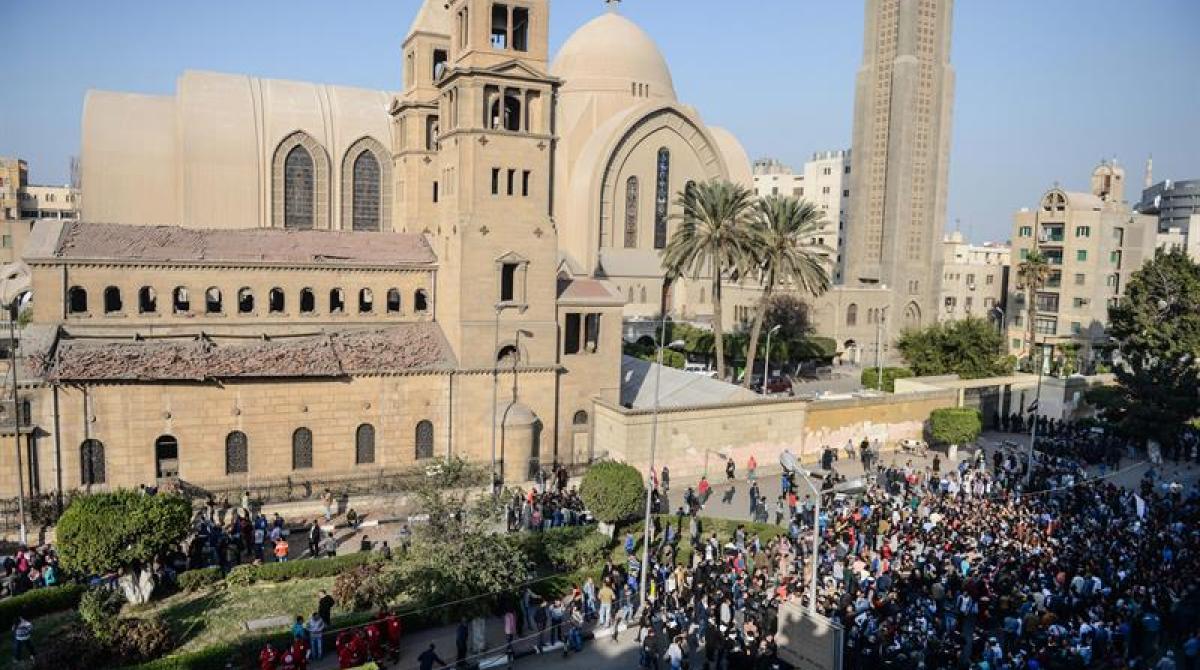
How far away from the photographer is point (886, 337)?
230 feet

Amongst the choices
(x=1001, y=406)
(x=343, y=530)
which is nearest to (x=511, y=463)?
(x=343, y=530)

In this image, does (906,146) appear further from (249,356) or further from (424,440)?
(249,356)

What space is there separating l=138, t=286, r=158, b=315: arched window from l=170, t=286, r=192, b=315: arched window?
1.90ft

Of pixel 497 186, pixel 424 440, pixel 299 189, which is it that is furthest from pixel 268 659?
pixel 299 189

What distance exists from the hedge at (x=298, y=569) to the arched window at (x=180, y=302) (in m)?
12.0

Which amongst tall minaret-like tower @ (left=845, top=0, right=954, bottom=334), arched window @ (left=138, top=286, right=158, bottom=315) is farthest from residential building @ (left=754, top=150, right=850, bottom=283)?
arched window @ (left=138, top=286, right=158, bottom=315)

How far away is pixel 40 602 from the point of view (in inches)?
827

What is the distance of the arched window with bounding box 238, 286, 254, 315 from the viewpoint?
32719mm

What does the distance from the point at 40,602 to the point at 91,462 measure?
27.7ft

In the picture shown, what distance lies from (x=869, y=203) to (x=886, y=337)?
40.8 feet

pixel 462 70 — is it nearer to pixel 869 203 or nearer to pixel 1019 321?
pixel 869 203

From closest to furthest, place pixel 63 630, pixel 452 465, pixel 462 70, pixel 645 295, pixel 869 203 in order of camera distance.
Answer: pixel 63 630 < pixel 452 465 < pixel 462 70 < pixel 645 295 < pixel 869 203

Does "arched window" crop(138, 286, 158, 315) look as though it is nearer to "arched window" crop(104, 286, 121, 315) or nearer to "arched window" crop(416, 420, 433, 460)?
"arched window" crop(104, 286, 121, 315)

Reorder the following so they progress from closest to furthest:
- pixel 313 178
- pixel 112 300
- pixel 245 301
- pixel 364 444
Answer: pixel 112 300, pixel 364 444, pixel 245 301, pixel 313 178
